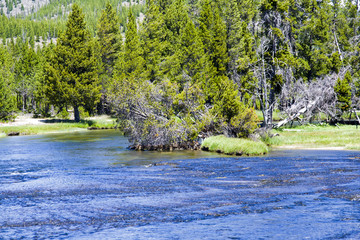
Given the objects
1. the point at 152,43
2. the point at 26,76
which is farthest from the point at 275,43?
the point at 26,76

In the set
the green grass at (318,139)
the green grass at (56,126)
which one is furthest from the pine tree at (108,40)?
the green grass at (318,139)

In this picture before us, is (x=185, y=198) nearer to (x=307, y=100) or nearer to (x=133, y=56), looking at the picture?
(x=307, y=100)

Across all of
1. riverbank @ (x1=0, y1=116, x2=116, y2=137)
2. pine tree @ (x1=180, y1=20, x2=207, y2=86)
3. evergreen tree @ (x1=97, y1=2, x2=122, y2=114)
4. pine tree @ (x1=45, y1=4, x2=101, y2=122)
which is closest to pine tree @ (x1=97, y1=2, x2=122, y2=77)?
evergreen tree @ (x1=97, y1=2, x2=122, y2=114)

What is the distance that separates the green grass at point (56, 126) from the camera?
2175 inches

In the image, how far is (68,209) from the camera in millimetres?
15219

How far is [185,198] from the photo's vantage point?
53.9ft

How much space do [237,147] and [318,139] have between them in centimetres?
913

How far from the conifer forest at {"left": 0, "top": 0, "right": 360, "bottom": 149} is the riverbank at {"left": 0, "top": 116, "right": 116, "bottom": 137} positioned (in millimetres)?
3294

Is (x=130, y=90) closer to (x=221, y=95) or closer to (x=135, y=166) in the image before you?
(x=221, y=95)

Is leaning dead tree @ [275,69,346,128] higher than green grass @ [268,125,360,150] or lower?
higher

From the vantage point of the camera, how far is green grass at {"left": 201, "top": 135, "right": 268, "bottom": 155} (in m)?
30.1

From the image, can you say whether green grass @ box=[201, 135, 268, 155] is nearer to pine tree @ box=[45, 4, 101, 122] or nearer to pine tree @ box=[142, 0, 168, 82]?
pine tree @ box=[142, 0, 168, 82]

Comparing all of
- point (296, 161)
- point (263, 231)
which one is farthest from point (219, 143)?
point (263, 231)

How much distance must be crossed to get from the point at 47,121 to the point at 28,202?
5002cm
